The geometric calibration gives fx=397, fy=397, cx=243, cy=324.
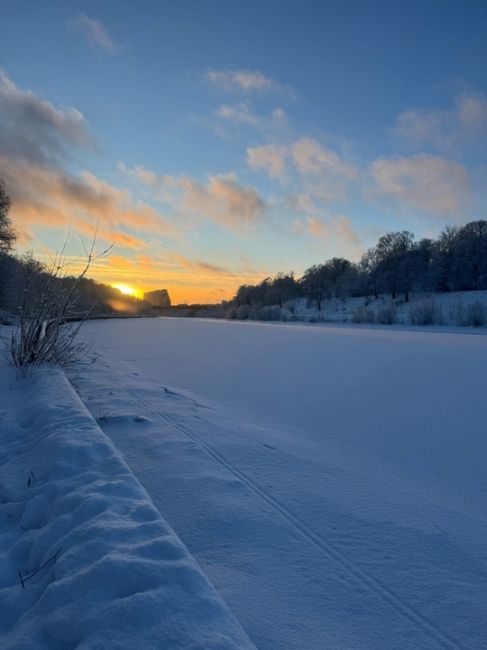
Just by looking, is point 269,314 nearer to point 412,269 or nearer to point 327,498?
point 412,269

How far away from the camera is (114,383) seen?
6469 mm

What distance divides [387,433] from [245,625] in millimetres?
3061

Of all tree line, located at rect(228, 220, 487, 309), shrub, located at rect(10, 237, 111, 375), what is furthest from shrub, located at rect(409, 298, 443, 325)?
shrub, located at rect(10, 237, 111, 375)

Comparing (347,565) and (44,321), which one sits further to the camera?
(44,321)

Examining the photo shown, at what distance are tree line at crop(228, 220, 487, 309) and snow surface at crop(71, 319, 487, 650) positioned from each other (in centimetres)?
4209

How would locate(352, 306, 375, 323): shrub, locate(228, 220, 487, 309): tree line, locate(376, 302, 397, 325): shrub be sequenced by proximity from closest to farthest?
locate(376, 302, 397, 325): shrub
locate(352, 306, 375, 323): shrub
locate(228, 220, 487, 309): tree line

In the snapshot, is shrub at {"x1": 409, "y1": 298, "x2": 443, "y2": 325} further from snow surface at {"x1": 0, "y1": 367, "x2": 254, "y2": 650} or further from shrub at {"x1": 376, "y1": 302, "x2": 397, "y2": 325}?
snow surface at {"x1": 0, "y1": 367, "x2": 254, "y2": 650}

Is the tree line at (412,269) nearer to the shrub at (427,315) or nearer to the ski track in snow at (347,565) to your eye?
the shrub at (427,315)

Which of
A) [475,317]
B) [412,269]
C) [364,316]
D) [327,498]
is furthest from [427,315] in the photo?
[327,498]

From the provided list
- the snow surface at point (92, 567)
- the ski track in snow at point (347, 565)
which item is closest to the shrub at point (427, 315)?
the ski track in snow at point (347, 565)

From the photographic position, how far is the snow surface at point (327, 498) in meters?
1.65

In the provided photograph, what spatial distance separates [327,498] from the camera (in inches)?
105

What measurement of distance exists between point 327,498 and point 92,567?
1.65 m

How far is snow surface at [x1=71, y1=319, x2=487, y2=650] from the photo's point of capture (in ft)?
5.42
